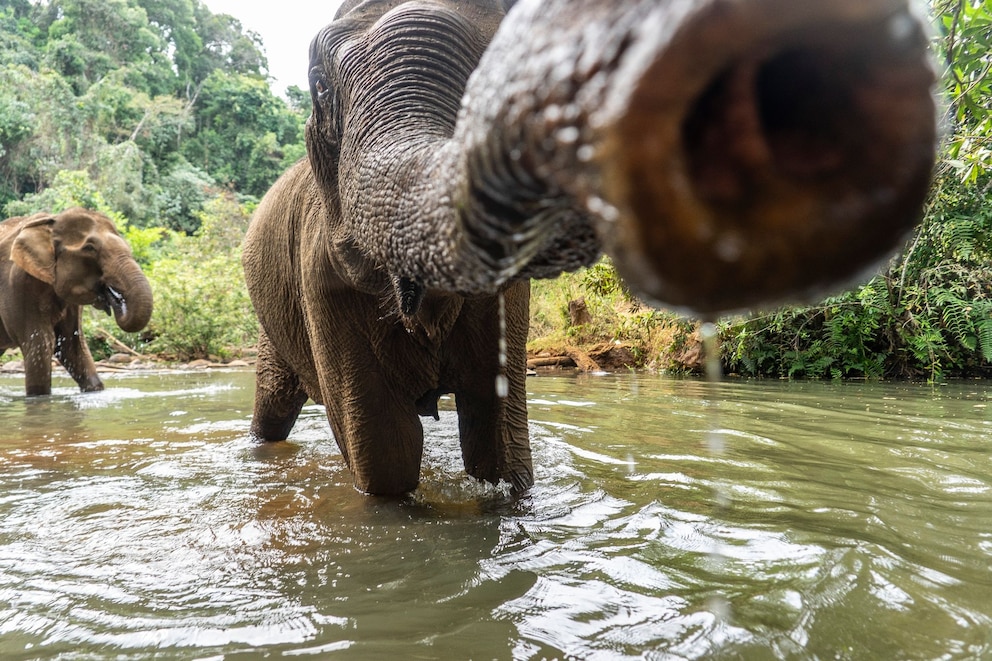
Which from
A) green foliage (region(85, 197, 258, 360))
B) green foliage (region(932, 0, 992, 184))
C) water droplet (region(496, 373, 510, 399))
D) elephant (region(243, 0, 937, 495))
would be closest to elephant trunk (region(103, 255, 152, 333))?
water droplet (region(496, 373, 510, 399))

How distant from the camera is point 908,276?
9133 mm

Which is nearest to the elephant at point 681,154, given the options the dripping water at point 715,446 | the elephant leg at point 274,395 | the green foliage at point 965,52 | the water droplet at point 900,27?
the water droplet at point 900,27

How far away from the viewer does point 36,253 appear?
8.86 m

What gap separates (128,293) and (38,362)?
176cm

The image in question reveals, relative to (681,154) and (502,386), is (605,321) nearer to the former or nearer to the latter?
(502,386)

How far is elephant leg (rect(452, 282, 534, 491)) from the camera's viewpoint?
2.94 m

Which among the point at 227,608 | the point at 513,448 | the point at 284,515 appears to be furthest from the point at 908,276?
the point at 227,608

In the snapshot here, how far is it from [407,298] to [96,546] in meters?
1.61

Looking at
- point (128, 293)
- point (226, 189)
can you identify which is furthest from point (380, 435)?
point (226, 189)

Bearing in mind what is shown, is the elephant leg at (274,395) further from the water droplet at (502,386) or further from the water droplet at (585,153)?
the water droplet at (585,153)

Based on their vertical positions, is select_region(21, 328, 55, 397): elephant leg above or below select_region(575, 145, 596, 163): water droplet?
below

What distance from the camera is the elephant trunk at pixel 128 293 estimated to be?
8359 mm

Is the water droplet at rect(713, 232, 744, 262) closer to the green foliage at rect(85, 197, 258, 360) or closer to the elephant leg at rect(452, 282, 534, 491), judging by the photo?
the elephant leg at rect(452, 282, 534, 491)

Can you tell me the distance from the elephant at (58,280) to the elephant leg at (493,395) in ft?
21.8
